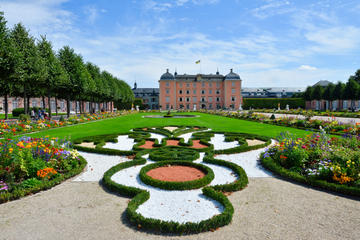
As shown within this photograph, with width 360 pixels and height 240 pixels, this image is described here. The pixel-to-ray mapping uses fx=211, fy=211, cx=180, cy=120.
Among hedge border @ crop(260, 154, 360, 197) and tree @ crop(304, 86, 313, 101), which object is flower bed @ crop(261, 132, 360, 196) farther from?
tree @ crop(304, 86, 313, 101)

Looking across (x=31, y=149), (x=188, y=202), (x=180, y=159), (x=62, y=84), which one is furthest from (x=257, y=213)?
(x=62, y=84)

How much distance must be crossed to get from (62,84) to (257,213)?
1013 inches

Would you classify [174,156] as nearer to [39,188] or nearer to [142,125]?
[39,188]

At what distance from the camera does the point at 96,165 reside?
6.61 metres

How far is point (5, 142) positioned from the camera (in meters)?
5.23

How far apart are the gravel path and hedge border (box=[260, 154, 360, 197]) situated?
0.22 m

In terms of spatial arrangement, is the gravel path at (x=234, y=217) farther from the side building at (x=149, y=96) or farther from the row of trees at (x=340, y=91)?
the side building at (x=149, y=96)

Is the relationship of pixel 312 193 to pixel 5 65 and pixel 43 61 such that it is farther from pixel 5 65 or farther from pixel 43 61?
pixel 43 61

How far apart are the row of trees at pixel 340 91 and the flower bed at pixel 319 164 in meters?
47.7

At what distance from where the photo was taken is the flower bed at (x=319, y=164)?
4.62 m

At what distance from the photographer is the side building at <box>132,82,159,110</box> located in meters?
85.1

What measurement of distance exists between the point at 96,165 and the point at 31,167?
73.7 inches

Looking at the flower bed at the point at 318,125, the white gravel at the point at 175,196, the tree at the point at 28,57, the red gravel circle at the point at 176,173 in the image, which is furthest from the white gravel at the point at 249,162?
the tree at the point at 28,57

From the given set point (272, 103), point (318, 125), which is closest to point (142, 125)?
point (318, 125)
